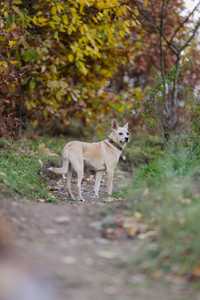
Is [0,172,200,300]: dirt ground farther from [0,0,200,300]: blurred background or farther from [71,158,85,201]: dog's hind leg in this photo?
[71,158,85,201]: dog's hind leg

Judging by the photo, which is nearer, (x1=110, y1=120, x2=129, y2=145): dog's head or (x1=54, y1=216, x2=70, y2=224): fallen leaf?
(x1=54, y1=216, x2=70, y2=224): fallen leaf

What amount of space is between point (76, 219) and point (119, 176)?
5.42 metres

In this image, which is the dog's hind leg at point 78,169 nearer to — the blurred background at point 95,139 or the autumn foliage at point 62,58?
the blurred background at point 95,139

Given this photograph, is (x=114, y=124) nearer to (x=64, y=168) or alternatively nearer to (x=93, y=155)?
(x=93, y=155)

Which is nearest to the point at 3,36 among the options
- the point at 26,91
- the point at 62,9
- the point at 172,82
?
the point at 62,9

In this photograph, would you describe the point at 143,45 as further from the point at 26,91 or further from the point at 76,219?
the point at 76,219

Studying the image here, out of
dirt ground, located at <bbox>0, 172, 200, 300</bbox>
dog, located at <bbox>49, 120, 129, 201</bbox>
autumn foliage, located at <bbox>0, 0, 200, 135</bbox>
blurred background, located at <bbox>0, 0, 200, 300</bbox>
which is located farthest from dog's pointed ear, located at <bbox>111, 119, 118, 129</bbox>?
dirt ground, located at <bbox>0, 172, 200, 300</bbox>

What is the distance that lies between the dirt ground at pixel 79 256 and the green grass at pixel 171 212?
8.8 inches

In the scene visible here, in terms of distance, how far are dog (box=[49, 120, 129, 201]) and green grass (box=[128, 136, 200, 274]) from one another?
1665 millimetres

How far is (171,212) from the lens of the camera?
5.56 m

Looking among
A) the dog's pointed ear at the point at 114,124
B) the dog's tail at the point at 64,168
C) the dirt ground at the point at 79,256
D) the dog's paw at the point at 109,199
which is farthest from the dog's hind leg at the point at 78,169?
the dirt ground at the point at 79,256

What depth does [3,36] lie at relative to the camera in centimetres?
1079

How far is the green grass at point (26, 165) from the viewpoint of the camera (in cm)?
867

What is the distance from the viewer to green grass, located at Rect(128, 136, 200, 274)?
4984mm
